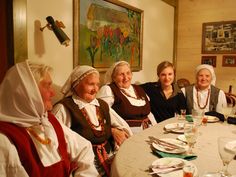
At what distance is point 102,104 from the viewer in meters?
2.00

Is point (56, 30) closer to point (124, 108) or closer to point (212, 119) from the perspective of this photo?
point (124, 108)

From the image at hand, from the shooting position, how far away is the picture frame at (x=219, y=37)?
13.1 ft

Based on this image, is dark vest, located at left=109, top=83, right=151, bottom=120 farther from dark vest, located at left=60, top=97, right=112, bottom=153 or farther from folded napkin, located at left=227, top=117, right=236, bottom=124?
folded napkin, located at left=227, top=117, right=236, bottom=124

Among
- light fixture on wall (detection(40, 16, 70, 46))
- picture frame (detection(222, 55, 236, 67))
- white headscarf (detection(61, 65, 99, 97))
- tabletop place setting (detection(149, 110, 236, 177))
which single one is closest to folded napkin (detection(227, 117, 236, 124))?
tabletop place setting (detection(149, 110, 236, 177))

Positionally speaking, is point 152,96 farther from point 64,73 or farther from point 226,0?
point 226,0

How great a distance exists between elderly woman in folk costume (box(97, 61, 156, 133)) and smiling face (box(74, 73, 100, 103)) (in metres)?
0.45

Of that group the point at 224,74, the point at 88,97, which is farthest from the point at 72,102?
the point at 224,74

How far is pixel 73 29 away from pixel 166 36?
230 cm

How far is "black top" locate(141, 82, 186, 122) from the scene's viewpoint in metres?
2.74

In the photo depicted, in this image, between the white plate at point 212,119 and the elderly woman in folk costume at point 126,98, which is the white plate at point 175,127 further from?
the elderly woman in folk costume at point 126,98

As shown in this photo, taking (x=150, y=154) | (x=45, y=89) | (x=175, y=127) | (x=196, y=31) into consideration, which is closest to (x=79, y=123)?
(x=45, y=89)

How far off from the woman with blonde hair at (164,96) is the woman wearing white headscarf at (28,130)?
155cm

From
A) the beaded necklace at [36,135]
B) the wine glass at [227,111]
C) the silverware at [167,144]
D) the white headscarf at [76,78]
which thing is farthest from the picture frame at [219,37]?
the beaded necklace at [36,135]

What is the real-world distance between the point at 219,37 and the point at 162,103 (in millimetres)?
2073
